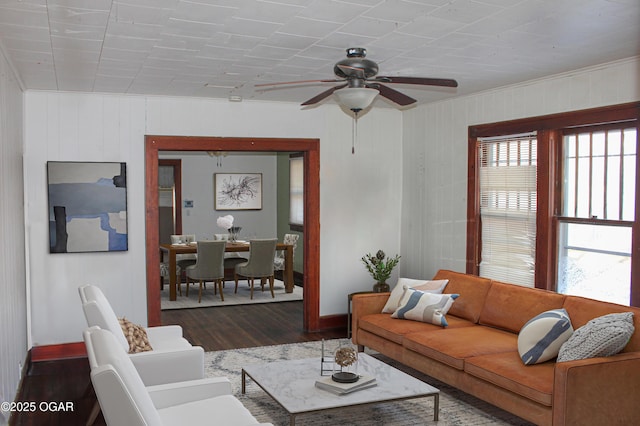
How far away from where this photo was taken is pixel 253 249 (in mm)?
8836

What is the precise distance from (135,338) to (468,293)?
284cm

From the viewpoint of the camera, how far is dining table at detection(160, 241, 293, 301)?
852cm

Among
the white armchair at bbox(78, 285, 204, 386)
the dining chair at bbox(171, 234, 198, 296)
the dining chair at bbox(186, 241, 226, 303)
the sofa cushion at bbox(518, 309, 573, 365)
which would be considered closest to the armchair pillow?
the white armchair at bbox(78, 285, 204, 386)

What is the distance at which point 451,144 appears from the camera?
20.5ft

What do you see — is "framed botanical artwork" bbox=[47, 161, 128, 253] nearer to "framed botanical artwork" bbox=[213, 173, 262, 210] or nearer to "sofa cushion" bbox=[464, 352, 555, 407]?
"sofa cushion" bbox=[464, 352, 555, 407]

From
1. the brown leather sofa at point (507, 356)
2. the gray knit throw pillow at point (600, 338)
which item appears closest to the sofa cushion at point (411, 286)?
the brown leather sofa at point (507, 356)

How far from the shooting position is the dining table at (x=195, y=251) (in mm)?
8523

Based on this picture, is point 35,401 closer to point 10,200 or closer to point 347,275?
point 10,200

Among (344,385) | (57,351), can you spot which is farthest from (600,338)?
(57,351)

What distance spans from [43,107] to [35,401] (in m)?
2.65

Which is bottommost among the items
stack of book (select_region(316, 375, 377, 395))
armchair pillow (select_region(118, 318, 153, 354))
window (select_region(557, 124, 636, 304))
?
stack of book (select_region(316, 375, 377, 395))

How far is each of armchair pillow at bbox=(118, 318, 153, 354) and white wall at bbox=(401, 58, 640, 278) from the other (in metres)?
3.29

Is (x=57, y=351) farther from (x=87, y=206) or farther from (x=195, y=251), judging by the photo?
(x=195, y=251)

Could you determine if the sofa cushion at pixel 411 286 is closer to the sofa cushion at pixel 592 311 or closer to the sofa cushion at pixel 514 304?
the sofa cushion at pixel 514 304
